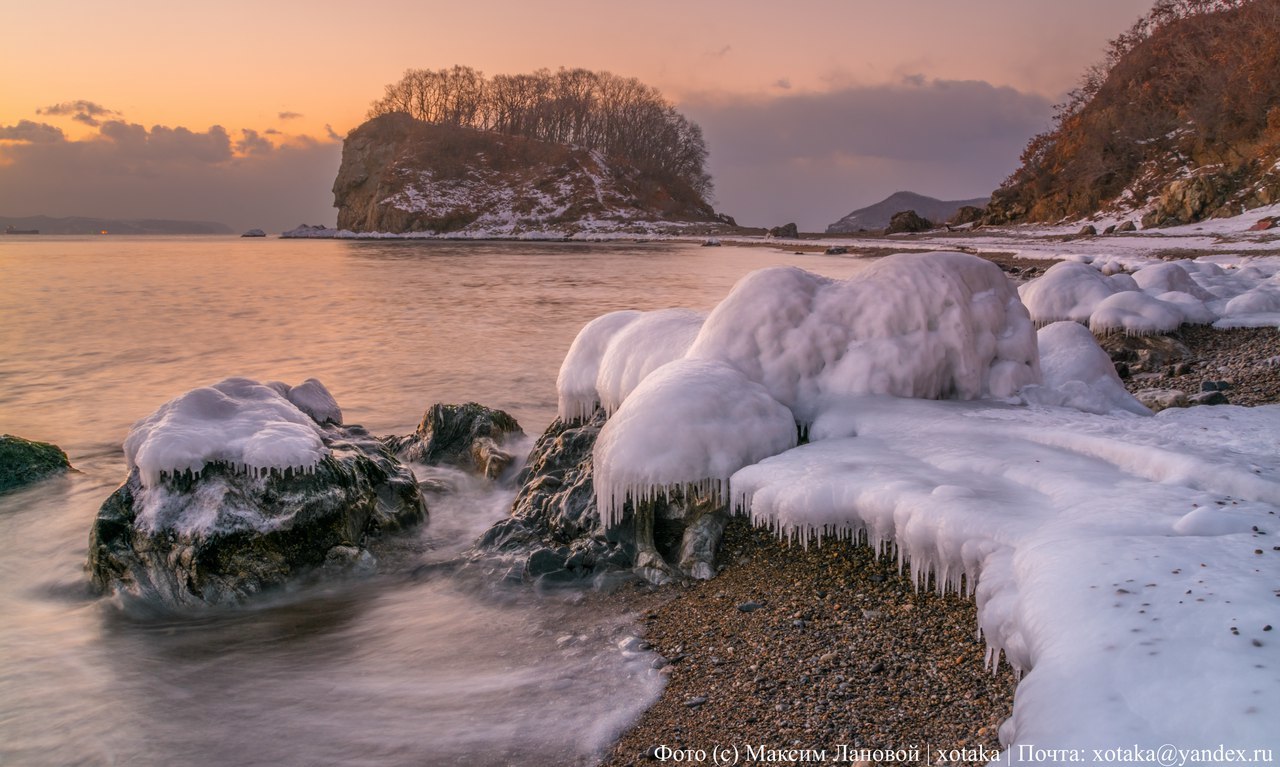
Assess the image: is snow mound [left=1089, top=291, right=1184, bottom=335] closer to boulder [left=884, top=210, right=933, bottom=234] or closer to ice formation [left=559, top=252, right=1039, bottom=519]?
ice formation [left=559, top=252, right=1039, bottom=519]

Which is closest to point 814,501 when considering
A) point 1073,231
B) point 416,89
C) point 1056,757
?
point 1056,757

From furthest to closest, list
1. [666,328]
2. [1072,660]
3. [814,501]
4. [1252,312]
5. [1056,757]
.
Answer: [1252,312] → [666,328] → [814,501] → [1072,660] → [1056,757]

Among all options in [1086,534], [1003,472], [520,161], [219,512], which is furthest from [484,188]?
[1086,534]

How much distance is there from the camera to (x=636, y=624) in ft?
12.9

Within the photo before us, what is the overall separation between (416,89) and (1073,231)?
9542 centimetres

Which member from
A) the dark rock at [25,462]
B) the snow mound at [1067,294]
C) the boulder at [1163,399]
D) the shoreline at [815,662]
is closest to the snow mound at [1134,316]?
the snow mound at [1067,294]

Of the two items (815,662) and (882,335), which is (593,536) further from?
(882,335)

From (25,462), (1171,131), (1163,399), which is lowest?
(25,462)

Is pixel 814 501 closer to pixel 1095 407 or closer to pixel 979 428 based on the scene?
pixel 979 428

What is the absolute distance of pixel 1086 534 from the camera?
2.86 meters

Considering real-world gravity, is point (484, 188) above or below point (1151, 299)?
above

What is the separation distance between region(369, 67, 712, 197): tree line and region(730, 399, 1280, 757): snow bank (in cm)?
9357

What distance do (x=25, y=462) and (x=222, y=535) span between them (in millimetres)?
A: 3627

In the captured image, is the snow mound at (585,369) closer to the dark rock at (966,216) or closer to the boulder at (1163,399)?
the boulder at (1163,399)
